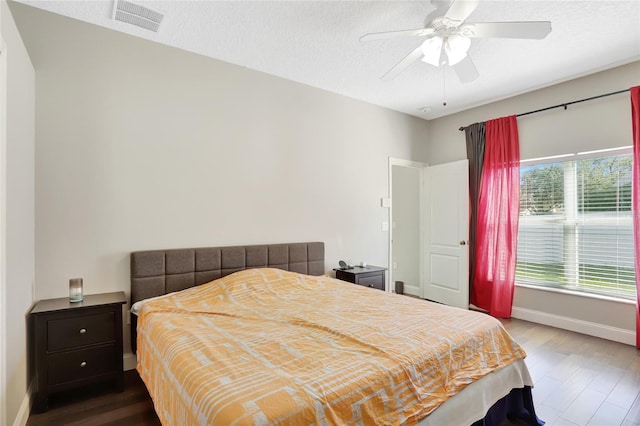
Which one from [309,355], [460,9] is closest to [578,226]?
[460,9]

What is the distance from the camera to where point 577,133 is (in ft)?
11.8

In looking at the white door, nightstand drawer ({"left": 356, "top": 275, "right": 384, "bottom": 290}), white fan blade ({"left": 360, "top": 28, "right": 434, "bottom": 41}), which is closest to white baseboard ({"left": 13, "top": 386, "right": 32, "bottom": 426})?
nightstand drawer ({"left": 356, "top": 275, "right": 384, "bottom": 290})

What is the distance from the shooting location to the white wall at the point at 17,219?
1758mm

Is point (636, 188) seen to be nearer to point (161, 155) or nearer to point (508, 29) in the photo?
point (508, 29)

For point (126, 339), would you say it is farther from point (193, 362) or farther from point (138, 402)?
point (193, 362)

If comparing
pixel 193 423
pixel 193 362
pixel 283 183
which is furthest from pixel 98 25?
pixel 193 423

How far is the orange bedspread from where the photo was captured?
120 cm

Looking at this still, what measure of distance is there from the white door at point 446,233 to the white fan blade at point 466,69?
189cm

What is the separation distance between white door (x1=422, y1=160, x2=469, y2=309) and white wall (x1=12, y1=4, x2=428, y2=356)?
60.5 inches

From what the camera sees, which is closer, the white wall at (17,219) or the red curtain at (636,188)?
the white wall at (17,219)

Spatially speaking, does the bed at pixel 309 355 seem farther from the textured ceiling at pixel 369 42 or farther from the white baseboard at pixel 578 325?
the white baseboard at pixel 578 325

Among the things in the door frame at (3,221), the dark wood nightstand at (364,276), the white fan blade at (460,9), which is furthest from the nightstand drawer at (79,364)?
the white fan blade at (460,9)

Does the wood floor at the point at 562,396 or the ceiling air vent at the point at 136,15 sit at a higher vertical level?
the ceiling air vent at the point at 136,15

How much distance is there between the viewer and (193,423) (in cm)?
118
